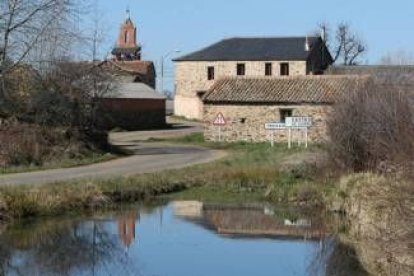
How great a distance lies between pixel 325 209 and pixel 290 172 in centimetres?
622

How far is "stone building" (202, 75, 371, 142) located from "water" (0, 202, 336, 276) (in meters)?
24.7

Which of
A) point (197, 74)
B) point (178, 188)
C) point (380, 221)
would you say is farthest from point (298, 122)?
point (197, 74)

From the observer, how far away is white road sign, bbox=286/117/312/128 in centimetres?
5103

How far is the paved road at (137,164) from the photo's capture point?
3206 cm

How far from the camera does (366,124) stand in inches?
1148

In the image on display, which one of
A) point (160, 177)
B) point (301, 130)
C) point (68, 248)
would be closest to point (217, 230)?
point (68, 248)

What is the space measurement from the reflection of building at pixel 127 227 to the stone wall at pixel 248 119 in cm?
2648

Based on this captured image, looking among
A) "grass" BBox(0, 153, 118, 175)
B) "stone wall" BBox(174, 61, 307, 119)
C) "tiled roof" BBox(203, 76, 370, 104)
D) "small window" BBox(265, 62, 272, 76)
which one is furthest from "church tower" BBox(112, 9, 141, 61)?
"grass" BBox(0, 153, 118, 175)

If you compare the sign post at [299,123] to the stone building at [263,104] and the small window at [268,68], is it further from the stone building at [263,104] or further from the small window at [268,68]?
the small window at [268,68]

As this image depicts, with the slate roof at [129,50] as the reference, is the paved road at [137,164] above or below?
below

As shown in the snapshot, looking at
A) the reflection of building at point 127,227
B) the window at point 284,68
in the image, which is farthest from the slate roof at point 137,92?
the reflection of building at point 127,227

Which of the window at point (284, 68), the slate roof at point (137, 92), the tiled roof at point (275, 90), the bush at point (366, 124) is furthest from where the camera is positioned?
the window at point (284, 68)

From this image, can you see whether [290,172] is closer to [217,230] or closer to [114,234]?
[217,230]

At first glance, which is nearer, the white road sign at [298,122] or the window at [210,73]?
the white road sign at [298,122]
